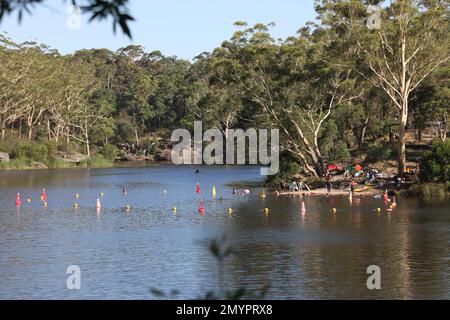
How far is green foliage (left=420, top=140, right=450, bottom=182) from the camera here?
206 feet

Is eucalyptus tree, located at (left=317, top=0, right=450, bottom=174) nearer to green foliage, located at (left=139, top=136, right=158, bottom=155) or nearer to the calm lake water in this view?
the calm lake water

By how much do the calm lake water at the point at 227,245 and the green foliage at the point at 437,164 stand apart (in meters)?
4.28

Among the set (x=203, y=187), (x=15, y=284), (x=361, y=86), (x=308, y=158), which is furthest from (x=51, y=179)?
(x=15, y=284)

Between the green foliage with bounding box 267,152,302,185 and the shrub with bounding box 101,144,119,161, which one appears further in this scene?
the shrub with bounding box 101,144,119,161

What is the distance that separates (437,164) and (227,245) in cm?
3137

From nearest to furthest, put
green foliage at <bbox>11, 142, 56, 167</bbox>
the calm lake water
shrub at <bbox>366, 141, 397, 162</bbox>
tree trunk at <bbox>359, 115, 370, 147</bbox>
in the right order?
the calm lake water → shrub at <bbox>366, 141, 397, 162</bbox> → tree trunk at <bbox>359, 115, 370, 147</bbox> → green foliage at <bbox>11, 142, 56, 167</bbox>

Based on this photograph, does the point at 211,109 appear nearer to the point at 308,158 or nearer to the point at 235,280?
the point at 308,158

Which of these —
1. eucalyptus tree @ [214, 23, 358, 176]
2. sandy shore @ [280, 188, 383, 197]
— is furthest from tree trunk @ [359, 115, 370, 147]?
sandy shore @ [280, 188, 383, 197]

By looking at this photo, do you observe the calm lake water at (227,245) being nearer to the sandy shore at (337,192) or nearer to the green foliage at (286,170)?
the sandy shore at (337,192)

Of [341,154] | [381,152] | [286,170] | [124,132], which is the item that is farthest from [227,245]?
[124,132]

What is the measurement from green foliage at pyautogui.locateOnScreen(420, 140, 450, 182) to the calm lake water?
428 centimetres

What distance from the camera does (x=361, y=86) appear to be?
79812 mm

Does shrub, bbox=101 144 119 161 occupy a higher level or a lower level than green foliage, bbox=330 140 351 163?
higher
